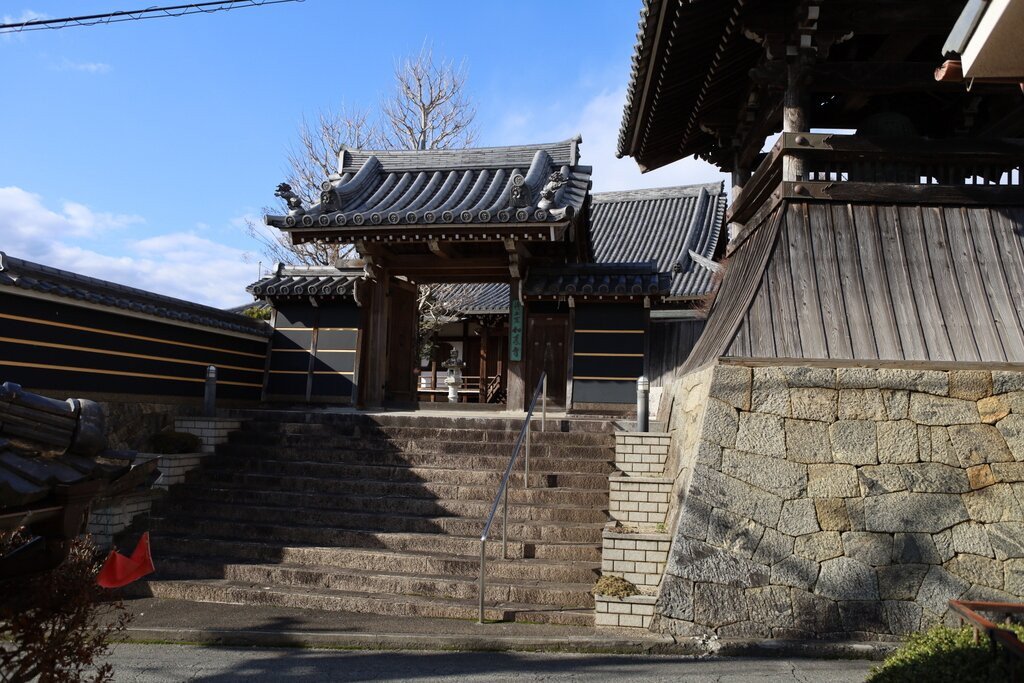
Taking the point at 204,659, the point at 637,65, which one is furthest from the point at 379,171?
the point at 204,659

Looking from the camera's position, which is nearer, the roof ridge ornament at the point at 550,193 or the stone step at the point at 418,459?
the stone step at the point at 418,459

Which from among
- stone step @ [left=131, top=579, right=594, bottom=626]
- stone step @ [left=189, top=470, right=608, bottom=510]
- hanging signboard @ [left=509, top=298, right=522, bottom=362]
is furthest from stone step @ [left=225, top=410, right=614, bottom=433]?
stone step @ [left=131, top=579, right=594, bottom=626]

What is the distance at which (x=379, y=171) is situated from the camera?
14102mm

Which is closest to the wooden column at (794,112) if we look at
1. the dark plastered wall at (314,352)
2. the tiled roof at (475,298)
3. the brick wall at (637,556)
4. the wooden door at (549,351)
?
the brick wall at (637,556)

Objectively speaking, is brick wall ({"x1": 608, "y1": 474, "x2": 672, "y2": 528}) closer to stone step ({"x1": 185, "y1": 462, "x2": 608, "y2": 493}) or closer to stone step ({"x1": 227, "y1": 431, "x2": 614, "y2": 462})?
stone step ({"x1": 185, "y1": 462, "x2": 608, "y2": 493})

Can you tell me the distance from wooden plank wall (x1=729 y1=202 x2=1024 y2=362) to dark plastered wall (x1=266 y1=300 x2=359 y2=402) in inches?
305

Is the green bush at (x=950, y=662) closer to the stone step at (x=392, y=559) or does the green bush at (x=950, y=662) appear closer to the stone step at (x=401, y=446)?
the stone step at (x=392, y=559)

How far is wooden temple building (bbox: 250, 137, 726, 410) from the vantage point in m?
11.2

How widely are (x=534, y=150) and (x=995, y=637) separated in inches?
451

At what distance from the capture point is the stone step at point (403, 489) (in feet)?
27.6

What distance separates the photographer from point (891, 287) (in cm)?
702

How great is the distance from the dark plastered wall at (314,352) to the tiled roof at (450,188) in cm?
192

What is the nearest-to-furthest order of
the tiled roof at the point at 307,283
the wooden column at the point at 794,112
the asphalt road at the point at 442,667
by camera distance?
1. the asphalt road at the point at 442,667
2. the wooden column at the point at 794,112
3. the tiled roof at the point at 307,283

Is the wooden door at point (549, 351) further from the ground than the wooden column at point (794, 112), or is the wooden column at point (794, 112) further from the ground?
the wooden column at point (794, 112)
